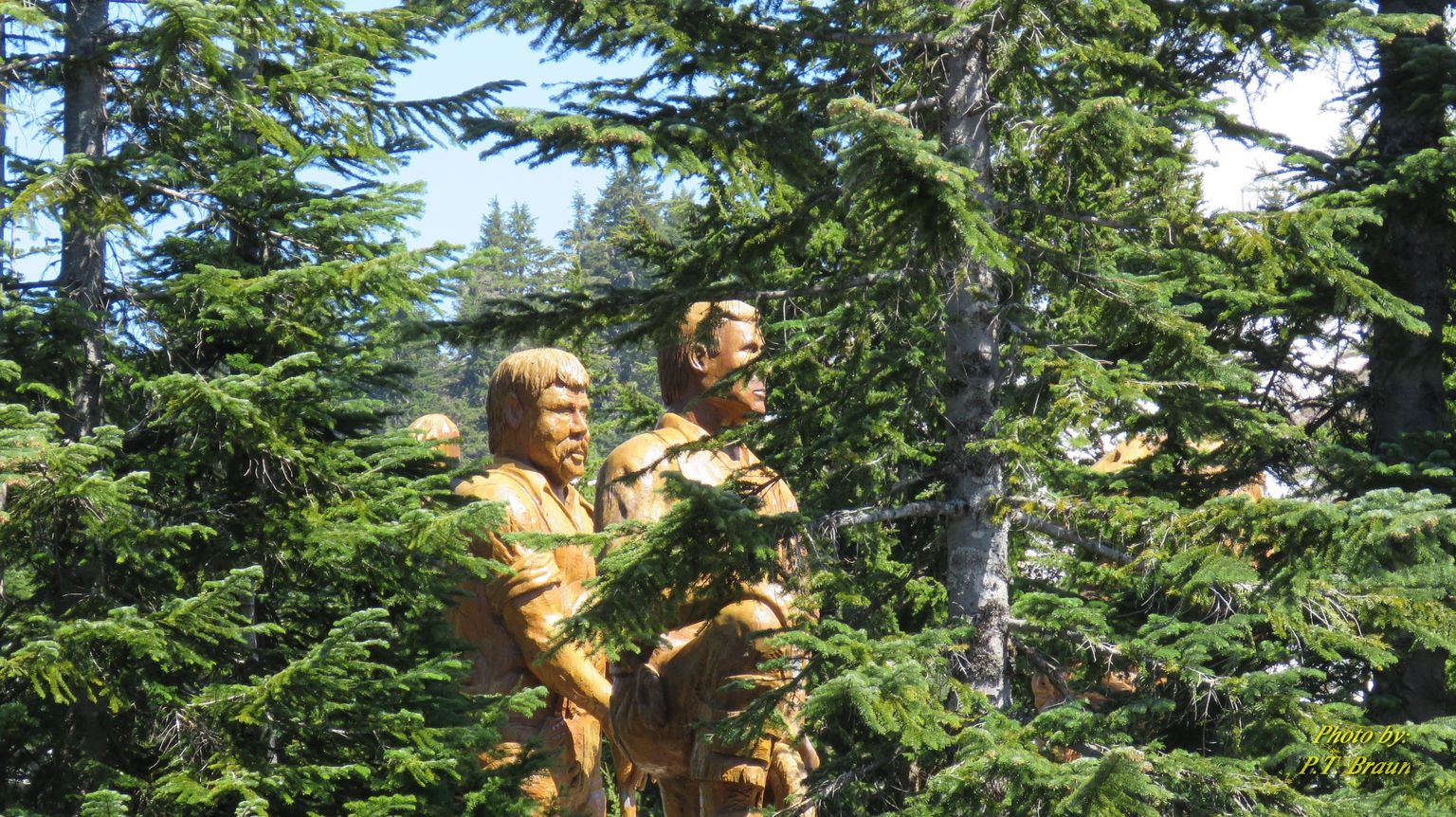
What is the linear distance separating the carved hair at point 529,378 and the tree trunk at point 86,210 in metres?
2.84

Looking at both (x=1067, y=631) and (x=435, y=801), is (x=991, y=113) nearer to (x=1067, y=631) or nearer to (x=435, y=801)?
(x=1067, y=631)

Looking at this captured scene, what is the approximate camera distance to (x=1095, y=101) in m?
5.95

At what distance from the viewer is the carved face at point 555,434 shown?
9.02 meters

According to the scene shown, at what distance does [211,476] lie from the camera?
263 inches

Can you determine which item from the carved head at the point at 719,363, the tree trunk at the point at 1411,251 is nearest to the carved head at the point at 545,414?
the carved head at the point at 719,363

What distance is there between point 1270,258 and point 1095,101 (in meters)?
0.97

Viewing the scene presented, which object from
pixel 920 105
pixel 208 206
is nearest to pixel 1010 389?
pixel 920 105

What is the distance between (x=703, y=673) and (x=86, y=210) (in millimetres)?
3190

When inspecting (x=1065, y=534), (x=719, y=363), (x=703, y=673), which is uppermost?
(x=719, y=363)

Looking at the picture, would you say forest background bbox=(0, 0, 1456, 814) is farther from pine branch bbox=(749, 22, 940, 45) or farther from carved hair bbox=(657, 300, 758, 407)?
carved hair bbox=(657, 300, 758, 407)

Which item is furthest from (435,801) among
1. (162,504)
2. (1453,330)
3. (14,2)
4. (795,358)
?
(1453,330)

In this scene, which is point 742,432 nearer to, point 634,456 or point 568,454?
point 634,456

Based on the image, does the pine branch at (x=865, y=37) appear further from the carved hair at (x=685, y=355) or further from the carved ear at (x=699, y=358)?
the carved ear at (x=699, y=358)

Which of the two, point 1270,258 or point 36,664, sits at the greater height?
point 1270,258
